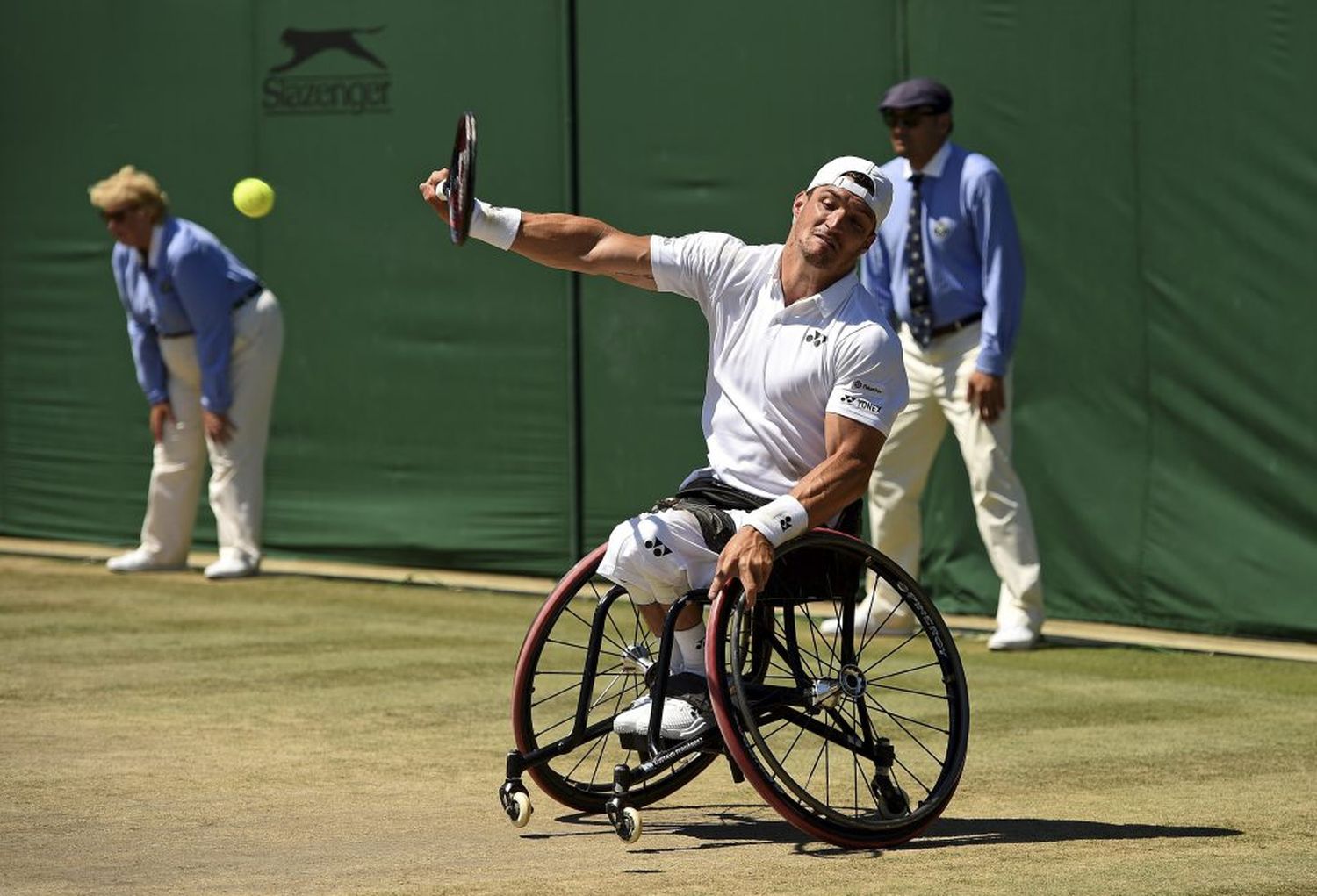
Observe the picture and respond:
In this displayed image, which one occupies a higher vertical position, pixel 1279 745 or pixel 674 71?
pixel 674 71

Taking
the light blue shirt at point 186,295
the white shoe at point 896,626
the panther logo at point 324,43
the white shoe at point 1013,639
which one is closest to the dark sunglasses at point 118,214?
the light blue shirt at point 186,295

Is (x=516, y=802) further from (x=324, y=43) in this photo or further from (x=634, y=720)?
(x=324, y=43)

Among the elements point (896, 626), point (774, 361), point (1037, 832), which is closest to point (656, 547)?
point (774, 361)

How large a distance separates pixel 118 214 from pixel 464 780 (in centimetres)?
500

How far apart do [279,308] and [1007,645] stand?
4.03m

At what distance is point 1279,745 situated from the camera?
7.04 m

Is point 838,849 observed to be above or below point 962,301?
below

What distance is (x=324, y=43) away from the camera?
11.8 meters

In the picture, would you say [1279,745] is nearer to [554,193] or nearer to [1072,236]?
[1072,236]

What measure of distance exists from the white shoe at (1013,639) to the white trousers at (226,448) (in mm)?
3789

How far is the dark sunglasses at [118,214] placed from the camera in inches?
423

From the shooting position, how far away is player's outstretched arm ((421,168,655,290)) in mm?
5898

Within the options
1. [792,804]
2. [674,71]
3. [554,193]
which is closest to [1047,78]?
[674,71]

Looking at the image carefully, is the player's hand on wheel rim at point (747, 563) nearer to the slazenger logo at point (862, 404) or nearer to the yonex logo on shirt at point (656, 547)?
the yonex logo on shirt at point (656, 547)
